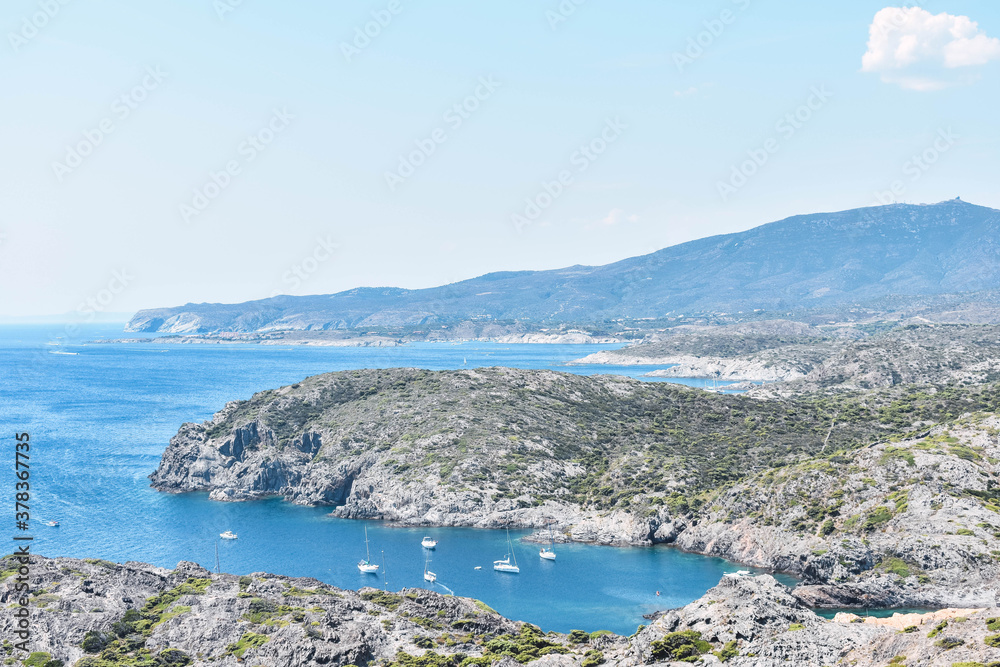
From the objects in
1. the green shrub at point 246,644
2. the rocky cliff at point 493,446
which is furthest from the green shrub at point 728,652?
→ the rocky cliff at point 493,446

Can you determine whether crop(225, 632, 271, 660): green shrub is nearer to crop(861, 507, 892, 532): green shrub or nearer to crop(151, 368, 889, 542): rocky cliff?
crop(151, 368, 889, 542): rocky cliff

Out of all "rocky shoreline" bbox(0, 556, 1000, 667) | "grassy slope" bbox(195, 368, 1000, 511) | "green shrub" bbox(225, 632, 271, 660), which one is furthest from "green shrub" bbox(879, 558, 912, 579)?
"green shrub" bbox(225, 632, 271, 660)

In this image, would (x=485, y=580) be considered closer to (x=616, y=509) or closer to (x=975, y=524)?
(x=616, y=509)

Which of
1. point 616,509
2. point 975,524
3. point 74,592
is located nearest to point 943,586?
point 975,524

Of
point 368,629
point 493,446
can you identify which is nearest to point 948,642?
point 368,629

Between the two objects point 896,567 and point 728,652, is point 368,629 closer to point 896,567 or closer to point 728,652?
point 728,652

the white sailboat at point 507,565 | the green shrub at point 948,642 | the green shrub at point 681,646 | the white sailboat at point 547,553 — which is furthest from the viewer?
the white sailboat at point 547,553

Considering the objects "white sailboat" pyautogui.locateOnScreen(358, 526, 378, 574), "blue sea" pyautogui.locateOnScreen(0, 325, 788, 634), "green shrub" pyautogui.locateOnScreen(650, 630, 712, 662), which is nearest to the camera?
"green shrub" pyautogui.locateOnScreen(650, 630, 712, 662)

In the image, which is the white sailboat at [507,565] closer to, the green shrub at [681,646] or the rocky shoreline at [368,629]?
the rocky shoreline at [368,629]
